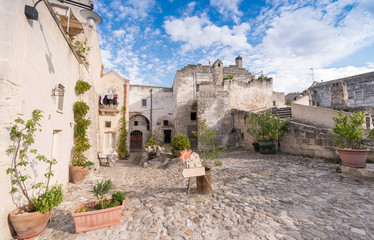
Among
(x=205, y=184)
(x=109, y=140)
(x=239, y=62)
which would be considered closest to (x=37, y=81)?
(x=205, y=184)

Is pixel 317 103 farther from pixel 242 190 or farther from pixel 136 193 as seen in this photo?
pixel 136 193

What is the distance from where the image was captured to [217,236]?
2.67 metres

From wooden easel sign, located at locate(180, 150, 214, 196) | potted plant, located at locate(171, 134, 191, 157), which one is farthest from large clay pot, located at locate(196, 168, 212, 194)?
potted plant, located at locate(171, 134, 191, 157)

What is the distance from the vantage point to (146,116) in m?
18.1

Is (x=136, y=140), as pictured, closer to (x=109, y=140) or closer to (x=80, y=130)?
(x=109, y=140)

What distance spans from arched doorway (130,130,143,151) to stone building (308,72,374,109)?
21378 millimetres

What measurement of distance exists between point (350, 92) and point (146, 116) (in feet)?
84.6

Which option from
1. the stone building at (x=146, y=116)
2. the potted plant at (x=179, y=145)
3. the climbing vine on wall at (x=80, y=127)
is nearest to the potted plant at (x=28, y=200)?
the climbing vine on wall at (x=80, y=127)

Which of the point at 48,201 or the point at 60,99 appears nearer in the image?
the point at 48,201

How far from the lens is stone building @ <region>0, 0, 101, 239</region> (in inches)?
110

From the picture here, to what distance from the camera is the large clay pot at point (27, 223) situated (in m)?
2.72

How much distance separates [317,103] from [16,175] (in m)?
29.0

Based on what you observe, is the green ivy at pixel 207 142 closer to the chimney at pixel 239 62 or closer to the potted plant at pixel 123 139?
the potted plant at pixel 123 139

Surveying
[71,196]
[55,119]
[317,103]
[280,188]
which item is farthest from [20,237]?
[317,103]
